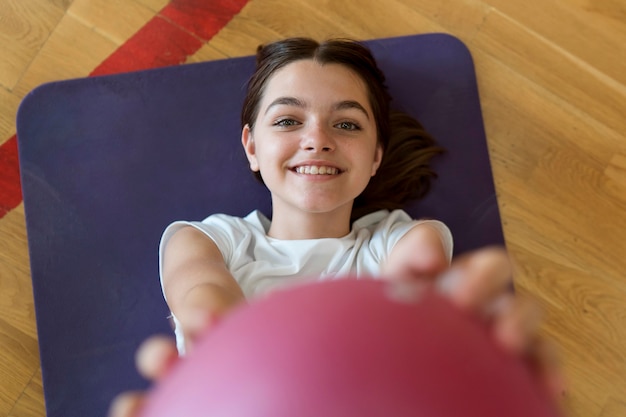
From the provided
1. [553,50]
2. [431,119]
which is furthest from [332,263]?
[553,50]

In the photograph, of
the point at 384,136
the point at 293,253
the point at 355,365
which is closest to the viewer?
the point at 355,365

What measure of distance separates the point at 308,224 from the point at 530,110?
72 centimetres

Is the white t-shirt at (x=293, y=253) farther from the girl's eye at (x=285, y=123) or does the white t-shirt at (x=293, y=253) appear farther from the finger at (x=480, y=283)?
the finger at (x=480, y=283)

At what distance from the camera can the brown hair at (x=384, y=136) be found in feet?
4.39

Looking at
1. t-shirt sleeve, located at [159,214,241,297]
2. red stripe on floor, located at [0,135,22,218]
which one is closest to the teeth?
t-shirt sleeve, located at [159,214,241,297]

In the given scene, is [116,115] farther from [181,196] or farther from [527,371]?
[527,371]

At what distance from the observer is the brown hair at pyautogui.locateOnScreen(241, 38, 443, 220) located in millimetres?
1339

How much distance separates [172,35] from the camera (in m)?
1.59

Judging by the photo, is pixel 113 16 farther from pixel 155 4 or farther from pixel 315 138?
pixel 315 138

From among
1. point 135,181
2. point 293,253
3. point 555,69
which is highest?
point 555,69

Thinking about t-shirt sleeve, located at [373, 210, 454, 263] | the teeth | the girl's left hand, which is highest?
the girl's left hand

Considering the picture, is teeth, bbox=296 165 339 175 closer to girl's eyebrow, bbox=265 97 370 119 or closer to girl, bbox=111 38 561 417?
girl, bbox=111 38 561 417

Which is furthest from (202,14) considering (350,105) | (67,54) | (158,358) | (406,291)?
(406,291)

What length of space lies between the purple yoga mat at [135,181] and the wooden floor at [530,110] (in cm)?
10
